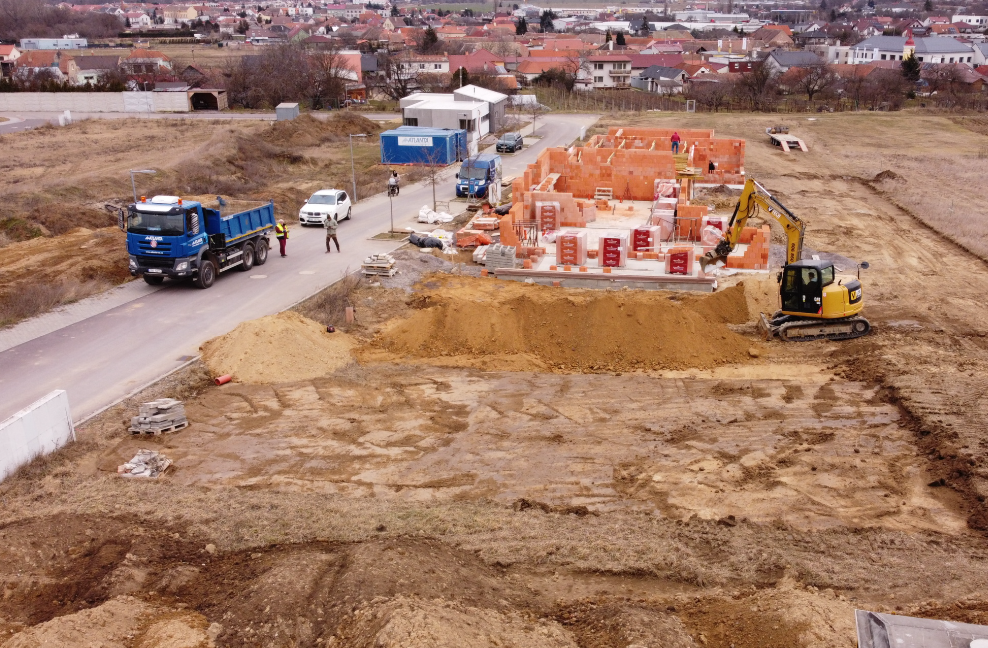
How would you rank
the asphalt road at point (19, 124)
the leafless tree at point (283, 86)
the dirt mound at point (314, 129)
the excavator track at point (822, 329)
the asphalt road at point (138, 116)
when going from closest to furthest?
the excavator track at point (822, 329), the dirt mound at point (314, 129), the asphalt road at point (19, 124), the asphalt road at point (138, 116), the leafless tree at point (283, 86)

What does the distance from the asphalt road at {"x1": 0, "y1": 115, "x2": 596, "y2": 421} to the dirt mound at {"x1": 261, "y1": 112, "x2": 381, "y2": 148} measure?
64.8 feet

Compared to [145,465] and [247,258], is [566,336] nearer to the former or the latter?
[145,465]

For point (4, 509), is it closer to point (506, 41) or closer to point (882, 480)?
point (882, 480)

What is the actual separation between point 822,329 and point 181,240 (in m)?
15.6

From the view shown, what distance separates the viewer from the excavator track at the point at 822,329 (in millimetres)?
19047

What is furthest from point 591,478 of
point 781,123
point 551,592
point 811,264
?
point 781,123

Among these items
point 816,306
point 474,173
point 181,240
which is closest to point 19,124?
point 474,173

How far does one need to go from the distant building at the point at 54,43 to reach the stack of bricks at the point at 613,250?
12569 cm

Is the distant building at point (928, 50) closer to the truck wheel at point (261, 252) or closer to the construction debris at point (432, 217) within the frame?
the construction debris at point (432, 217)

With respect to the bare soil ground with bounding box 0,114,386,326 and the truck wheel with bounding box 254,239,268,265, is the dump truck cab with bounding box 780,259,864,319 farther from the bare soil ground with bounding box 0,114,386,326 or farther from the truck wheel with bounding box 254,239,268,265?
the bare soil ground with bounding box 0,114,386,326

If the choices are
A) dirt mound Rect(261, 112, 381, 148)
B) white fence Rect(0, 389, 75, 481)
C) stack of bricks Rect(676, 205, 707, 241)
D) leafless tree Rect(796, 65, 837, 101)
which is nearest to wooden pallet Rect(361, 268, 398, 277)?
white fence Rect(0, 389, 75, 481)

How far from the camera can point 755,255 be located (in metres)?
24.0

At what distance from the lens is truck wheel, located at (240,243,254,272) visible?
23.4 meters

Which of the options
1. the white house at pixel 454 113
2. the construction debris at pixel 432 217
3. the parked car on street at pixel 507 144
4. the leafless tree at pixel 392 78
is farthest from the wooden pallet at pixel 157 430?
the leafless tree at pixel 392 78
